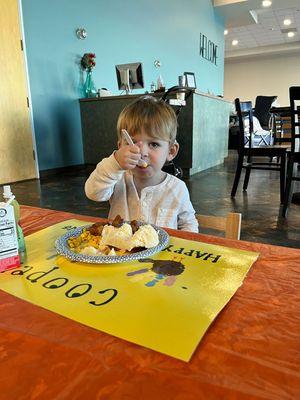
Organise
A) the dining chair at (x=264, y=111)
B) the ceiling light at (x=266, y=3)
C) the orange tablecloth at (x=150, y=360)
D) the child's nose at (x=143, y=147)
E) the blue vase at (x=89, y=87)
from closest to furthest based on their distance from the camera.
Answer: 1. the orange tablecloth at (x=150, y=360)
2. the child's nose at (x=143, y=147)
3. the blue vase at (x=89, y=87)
4. the dining chair at (x=264, y=111)
5. the ceiling light at (x=266, y=3)

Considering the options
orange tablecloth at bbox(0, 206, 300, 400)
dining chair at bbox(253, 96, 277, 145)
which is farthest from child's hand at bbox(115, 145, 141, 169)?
dining chair at bbox(253, 96, 277, 145)

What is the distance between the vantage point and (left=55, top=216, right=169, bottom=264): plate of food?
0.47 metres

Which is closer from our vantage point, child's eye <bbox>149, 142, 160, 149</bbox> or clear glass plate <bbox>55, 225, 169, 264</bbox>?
clear glass plate <bbox>55, 225, 169, 264</bbox>

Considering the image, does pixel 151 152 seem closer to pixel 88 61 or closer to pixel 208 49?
pixel 88 61

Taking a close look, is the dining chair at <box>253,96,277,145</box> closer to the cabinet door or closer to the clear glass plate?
the cabinet door

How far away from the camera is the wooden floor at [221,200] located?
1928 millimetres

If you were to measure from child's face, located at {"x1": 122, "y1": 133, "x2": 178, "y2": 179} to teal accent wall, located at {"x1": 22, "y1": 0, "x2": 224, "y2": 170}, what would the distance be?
9.96 ft

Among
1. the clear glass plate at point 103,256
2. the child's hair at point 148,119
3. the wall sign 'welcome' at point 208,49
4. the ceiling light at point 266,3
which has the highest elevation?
the ceiling light at point 266,3

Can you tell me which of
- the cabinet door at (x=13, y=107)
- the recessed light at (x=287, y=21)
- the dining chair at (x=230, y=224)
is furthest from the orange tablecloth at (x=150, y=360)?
the recessed light at (x=287, y=21)

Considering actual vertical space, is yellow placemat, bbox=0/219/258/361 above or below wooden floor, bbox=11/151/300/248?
above

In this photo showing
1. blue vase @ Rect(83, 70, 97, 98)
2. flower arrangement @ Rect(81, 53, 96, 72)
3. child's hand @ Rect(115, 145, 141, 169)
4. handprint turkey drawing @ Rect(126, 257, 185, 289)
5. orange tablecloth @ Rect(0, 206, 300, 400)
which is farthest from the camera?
blue vase @ Rect(83, 70, 97, 98)

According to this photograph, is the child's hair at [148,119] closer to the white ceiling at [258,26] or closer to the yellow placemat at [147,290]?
the yellow placemat at [147,290]

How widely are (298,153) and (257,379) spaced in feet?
7.40

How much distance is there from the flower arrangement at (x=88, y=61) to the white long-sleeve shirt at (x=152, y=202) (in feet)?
11.3
